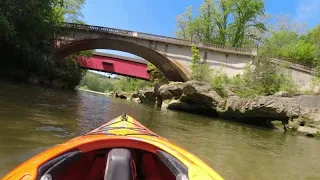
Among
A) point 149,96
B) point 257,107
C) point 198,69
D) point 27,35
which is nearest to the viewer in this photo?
point 257,107

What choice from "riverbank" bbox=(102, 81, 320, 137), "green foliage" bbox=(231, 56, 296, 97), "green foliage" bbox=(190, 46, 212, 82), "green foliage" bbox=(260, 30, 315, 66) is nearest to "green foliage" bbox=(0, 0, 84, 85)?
"riverbank" bbox=(102, 81, 320, 137)

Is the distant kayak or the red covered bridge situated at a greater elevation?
the red covered bridge

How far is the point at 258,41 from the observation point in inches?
1447

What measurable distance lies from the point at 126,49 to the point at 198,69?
8575 millimetres

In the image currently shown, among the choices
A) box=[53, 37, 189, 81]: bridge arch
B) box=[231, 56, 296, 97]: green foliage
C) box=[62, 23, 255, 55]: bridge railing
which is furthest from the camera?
box=[53, 37, 189, 81]: bridge arch

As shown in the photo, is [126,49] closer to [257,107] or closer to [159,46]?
[159,46]

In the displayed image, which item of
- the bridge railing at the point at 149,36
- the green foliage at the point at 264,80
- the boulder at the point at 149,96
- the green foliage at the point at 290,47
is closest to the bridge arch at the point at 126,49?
the bridge railing at the point at 149,36

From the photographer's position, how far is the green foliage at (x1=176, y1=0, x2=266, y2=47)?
110ft

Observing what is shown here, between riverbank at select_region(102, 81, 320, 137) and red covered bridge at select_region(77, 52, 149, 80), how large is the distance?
17228mm

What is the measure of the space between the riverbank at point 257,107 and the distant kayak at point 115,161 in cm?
1600

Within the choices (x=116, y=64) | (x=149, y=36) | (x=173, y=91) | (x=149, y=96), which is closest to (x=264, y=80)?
(x=173, y=91)

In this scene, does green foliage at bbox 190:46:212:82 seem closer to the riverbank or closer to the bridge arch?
the bridge arch

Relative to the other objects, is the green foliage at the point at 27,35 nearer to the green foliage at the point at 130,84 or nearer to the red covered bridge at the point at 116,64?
the red covered bridge at the point at 116,64

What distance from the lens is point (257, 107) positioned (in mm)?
18734
